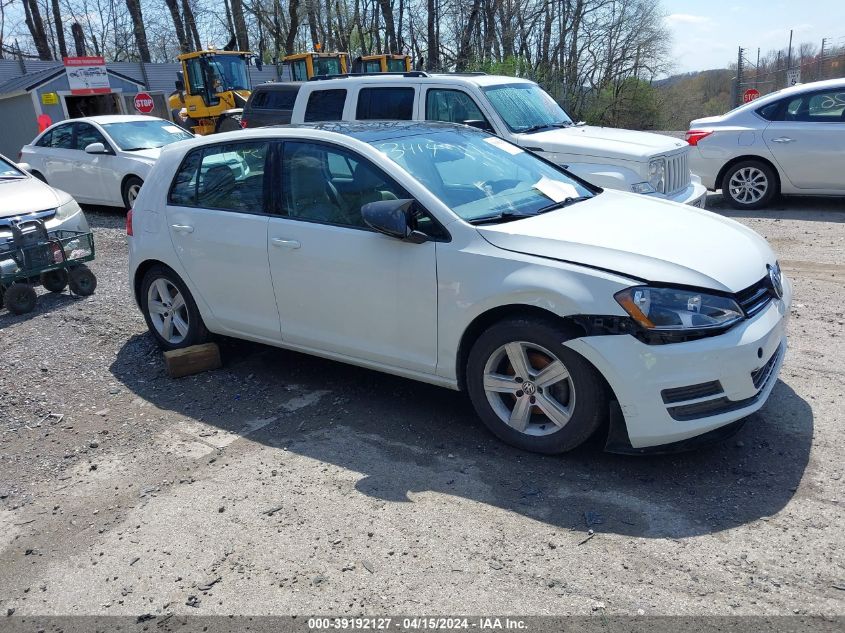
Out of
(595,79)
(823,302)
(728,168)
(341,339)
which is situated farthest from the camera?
(595,79)

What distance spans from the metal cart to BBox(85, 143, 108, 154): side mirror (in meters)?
4.70

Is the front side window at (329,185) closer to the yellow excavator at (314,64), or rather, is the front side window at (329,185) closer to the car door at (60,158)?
the car door at (60,158)

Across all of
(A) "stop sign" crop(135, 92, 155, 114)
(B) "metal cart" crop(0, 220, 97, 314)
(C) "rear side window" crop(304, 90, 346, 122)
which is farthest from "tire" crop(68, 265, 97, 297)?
(A) "stop sign" crop(135, 92, 155, 114)

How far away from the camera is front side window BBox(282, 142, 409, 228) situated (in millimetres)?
4406

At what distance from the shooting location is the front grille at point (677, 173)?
320 inches

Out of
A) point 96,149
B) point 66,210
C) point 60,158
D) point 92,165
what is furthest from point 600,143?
point 60,158

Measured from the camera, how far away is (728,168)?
1047 centimetres

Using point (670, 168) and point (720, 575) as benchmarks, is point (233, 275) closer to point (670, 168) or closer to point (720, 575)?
point (720, 575)

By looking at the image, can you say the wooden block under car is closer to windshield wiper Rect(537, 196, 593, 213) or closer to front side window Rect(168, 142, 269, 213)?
front side window Rect(168, 142, 269, 213)

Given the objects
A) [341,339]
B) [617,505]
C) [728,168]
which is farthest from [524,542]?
[728,168]

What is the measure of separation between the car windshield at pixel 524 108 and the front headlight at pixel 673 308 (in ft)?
17.7

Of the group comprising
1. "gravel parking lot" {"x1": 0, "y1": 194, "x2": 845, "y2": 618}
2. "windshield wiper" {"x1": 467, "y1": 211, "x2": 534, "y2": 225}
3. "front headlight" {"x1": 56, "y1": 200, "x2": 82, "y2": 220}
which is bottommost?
"gravel parking lot" {"x1": 0, "y1": 194, "x2": 845, "y2": 618}

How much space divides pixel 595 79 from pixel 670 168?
2580cm

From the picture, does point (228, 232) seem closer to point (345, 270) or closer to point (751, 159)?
point (345, 270)
